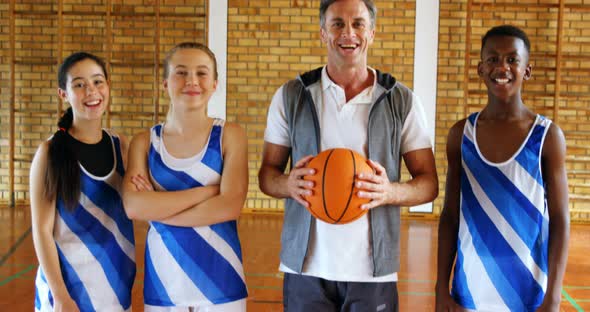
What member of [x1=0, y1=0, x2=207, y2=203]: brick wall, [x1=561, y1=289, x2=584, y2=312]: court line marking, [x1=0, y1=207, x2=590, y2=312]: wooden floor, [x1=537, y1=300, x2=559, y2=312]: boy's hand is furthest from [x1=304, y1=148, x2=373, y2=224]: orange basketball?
[x1=0, y1=0, x2=207, y2=203]: brick wall

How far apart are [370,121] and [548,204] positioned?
0.70 meters

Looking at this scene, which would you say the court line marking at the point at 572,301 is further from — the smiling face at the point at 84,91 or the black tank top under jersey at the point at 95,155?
the smiling face at the point at 84,91

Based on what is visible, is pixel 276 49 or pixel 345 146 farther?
pixel 276 49

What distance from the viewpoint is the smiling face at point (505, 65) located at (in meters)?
1.86

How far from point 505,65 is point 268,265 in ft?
10.6

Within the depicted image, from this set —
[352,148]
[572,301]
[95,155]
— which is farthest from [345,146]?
[572,301]

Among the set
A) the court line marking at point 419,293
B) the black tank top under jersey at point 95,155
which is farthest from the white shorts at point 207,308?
the court line marking at point 419,293

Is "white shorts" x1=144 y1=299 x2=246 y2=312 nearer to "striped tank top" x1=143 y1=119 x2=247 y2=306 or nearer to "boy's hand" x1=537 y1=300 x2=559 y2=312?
"striped tank top" x1=143 y1=119 x2=247 y2=306

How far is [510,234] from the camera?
1.81m

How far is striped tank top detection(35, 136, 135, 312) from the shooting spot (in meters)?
1.97

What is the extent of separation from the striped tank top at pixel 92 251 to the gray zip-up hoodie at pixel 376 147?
690 mm

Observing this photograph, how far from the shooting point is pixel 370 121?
1775mm

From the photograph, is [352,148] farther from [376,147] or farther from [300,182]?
[300,182]

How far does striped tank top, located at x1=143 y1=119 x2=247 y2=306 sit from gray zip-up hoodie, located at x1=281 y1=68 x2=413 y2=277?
0.23 m
